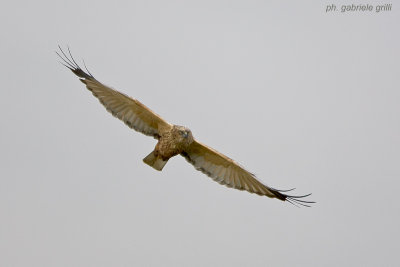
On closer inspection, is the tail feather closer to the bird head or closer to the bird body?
the bird body

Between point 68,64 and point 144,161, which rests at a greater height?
point 68,64

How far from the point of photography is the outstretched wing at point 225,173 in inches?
589

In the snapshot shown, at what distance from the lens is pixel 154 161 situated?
14.7 metres

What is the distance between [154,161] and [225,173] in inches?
63.0

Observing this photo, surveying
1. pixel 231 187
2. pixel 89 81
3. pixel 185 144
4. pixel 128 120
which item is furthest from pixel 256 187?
pixel 89 81

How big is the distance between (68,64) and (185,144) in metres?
3.01

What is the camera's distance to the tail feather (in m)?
14.6

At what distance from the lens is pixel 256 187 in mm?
15195

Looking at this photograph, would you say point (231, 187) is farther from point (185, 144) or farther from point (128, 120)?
point (128, 120)

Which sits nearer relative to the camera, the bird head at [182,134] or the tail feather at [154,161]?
the bird head at [182,134]

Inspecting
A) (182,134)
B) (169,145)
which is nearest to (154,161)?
(169,145)

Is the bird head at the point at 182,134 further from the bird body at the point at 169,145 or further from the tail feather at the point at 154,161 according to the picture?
the tail feather at the point at 154,161

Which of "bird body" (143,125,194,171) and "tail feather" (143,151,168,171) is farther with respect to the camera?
"tail feather" (143,151,168,171)

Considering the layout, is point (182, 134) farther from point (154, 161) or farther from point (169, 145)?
point (154, 161)
